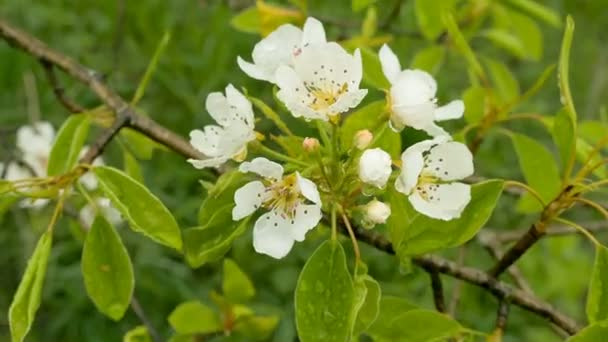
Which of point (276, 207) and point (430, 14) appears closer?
point (276, 207)

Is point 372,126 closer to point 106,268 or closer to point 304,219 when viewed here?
point 304,219

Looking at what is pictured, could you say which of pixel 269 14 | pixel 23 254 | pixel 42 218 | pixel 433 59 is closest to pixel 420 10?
pixel 433 59

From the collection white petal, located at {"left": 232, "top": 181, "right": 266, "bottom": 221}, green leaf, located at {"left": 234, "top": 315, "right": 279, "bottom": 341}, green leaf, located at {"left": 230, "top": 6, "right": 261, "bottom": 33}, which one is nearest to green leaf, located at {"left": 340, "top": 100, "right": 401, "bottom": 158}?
white petal, located at {"left": 232, "top": 181, "right": 266, "bottom": 221}

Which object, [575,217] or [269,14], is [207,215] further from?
[575,217]

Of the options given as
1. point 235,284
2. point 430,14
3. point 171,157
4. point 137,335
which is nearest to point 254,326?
point 235,284

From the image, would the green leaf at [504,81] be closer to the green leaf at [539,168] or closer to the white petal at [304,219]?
the green leaf at [539,168]

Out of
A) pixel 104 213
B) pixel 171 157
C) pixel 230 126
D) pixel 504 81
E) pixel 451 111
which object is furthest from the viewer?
pixel 171 157

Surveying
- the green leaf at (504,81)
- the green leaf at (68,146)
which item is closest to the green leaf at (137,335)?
the green leaf at (68,146)
